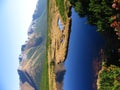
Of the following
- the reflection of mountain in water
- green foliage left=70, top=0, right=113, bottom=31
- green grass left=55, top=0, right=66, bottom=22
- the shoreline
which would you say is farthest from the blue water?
the reflection of mountain in water

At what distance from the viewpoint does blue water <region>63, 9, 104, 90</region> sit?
51.3ft

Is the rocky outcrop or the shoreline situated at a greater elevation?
the shoreline

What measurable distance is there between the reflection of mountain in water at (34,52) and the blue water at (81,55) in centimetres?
447

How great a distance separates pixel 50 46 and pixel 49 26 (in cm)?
125

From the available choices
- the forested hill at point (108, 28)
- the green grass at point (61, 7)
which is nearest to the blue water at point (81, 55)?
the green grass at point (61, 7)

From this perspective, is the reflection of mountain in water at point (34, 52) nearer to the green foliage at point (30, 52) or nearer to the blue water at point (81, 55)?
the green foliage at point (30, 52)

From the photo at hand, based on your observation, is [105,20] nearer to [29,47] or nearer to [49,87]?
[49,87]

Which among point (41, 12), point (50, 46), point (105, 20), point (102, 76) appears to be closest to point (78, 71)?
point (50, 46)

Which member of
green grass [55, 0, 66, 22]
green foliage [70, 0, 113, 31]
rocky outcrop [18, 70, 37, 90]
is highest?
green grass [55, 0, 66, 22]

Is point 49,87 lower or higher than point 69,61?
lower

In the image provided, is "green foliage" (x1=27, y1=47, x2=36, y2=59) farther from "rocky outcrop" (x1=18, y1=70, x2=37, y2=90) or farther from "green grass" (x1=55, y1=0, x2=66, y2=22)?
"green grass" (x1=55, y1=0, x2=66, y2=22)

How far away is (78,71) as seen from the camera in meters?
17.5

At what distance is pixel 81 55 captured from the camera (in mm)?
17266

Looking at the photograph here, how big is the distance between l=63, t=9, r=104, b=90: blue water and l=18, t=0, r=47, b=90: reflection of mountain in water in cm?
447
